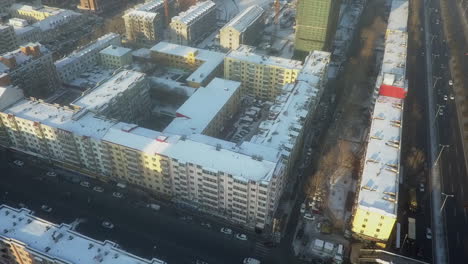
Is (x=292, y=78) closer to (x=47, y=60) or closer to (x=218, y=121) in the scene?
(x=218, y=121)

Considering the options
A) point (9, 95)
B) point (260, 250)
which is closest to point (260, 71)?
point (260, 250)

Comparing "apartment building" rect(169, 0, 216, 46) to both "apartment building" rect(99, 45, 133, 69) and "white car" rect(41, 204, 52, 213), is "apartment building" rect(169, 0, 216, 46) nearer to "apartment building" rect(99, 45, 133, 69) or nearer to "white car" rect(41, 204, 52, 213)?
"apartment building" rect(99, 45, 133, 69)

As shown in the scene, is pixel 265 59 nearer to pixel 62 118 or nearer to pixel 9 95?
pixel 62 118

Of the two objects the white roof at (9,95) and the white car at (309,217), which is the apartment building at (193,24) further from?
the white car at (309,217)

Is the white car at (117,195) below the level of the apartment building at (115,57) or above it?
below

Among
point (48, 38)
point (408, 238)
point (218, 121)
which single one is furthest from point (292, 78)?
point (48, 38)

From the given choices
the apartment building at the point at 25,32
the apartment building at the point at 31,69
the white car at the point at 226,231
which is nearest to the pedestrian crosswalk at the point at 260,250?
the white car at the point at 226,231
